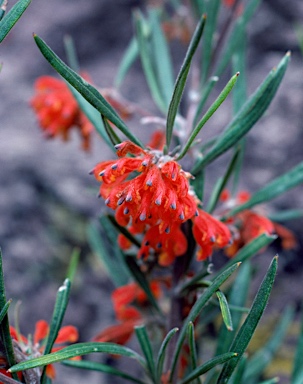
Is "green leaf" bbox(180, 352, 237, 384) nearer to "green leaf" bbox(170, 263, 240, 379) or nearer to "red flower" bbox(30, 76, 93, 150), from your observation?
"green leaf" bbox(170, 263, 240, 379)

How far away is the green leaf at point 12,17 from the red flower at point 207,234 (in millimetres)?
307

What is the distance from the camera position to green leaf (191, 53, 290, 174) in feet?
2.21

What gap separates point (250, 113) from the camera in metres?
0.69

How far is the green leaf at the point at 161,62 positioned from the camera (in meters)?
1.00

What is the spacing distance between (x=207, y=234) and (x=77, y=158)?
4.30 ft

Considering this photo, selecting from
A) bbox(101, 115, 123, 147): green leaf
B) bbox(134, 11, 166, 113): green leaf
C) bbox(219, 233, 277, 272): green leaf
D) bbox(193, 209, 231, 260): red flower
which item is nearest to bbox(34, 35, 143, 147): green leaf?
bbox(101, 115, 123, 147): green leaf

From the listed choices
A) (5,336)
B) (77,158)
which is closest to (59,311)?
(5,336)

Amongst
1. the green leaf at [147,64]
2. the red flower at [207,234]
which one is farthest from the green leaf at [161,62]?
the red flower at [207,234]

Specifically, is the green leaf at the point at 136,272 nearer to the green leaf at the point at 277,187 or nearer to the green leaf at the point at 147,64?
the green leaf at the point at 277,187

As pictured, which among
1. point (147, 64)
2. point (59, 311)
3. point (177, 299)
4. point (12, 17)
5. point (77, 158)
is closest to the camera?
point (12, 17)

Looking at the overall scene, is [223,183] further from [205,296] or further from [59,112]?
[59,112]

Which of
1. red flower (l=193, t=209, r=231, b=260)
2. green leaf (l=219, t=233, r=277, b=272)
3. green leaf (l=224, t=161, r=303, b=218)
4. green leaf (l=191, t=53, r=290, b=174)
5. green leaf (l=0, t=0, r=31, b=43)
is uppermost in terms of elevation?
green leaf (l=0, t=0, r=31, b=43)

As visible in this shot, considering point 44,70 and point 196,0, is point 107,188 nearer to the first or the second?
point 196,0

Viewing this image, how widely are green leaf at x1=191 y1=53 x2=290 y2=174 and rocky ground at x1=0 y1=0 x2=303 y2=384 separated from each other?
91 cm
